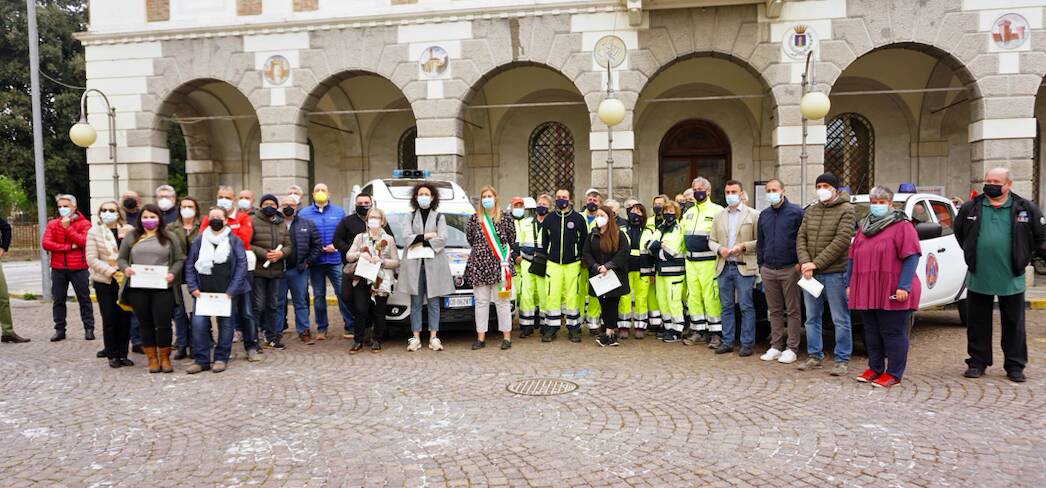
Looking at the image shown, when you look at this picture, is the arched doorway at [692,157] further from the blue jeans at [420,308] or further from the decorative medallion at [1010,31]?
the blue jeans at [420,308]

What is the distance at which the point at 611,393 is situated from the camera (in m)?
5.88

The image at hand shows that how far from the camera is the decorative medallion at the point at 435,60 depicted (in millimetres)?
13789

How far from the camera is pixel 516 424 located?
5.05 metres

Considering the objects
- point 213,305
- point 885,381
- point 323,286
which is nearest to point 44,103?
point 323,286

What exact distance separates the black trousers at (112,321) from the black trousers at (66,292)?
1.75m

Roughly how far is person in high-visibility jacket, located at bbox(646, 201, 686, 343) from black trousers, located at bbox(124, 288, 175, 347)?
544cm

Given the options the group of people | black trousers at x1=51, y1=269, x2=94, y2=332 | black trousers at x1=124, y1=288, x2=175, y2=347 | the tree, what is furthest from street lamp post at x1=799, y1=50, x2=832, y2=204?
the tree

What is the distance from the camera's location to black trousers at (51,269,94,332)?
8.70m

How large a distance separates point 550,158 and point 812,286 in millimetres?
11763

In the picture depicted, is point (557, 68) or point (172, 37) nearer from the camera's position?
point (557, 68)

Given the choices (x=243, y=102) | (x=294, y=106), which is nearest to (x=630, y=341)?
(x=294, y=106)

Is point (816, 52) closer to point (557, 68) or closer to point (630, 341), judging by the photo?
point (557, 68)

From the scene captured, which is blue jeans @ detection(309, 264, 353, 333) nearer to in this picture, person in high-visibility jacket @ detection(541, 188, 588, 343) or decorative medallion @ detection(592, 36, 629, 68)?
person in high-visibility jacket @ detection(541, 188, 588, 343)

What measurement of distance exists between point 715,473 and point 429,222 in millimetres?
4639
